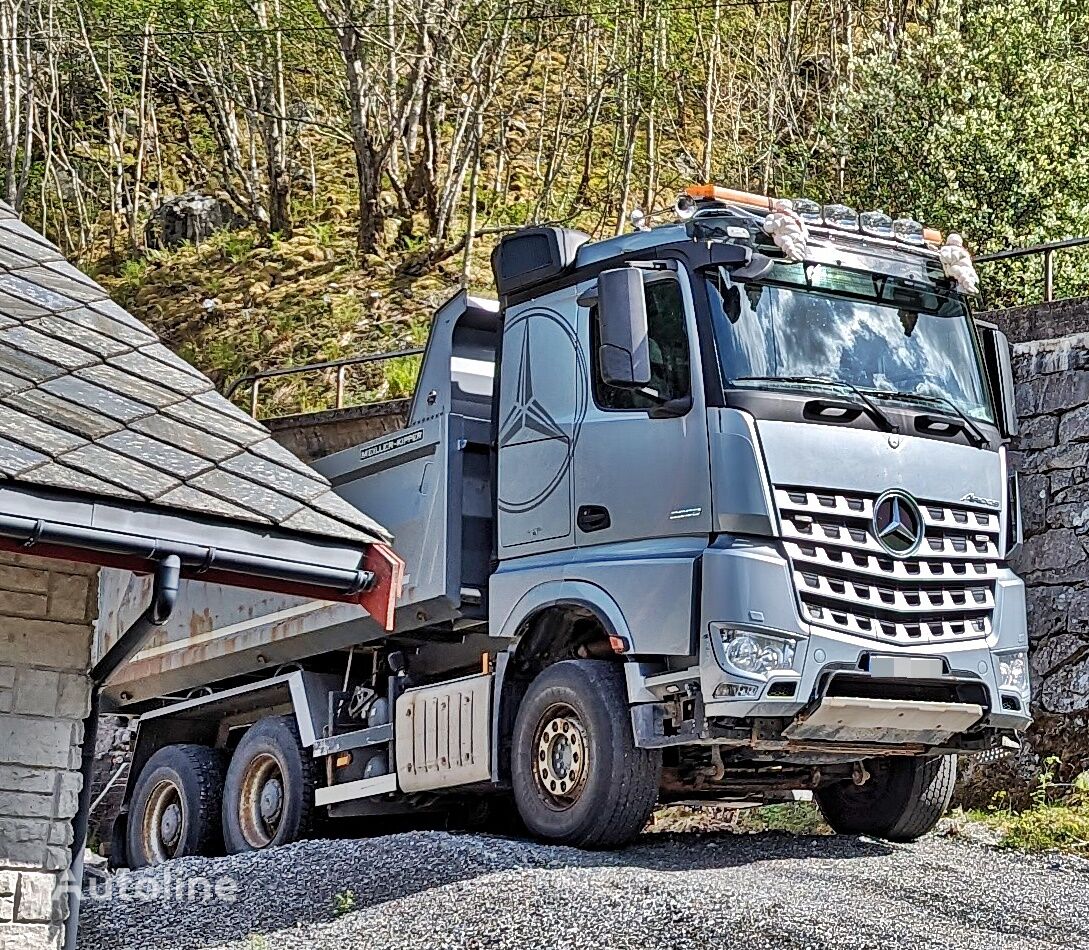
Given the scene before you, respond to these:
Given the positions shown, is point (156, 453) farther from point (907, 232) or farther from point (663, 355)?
point (907, 232)

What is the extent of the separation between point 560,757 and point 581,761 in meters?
0.22

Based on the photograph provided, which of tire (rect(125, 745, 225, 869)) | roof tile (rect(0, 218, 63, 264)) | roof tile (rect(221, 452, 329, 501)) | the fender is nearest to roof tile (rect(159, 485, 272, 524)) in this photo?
roof tile (rect(221, 452, 329, 501))

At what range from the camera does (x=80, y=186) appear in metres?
32.4

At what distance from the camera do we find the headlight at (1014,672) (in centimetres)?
1030

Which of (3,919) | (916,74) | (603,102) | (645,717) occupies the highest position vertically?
(603,102)

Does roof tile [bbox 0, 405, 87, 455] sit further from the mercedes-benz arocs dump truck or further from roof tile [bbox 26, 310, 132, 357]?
the mercedes-benz arocs dump truck

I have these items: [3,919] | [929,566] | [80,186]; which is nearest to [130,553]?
[3,919]

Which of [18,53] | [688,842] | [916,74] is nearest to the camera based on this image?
[688,842]

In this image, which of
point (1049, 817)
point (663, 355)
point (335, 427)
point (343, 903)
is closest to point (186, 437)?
point (343, 903)

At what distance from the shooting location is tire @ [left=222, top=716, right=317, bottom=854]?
12.3m

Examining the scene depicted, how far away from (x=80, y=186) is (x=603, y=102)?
33.1ft

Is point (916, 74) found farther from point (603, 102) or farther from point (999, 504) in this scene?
point (999, 504)

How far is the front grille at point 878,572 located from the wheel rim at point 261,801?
16.2 ft

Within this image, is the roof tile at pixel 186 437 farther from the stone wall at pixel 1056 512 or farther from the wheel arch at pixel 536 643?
the stone wall at pixel 1056 512
